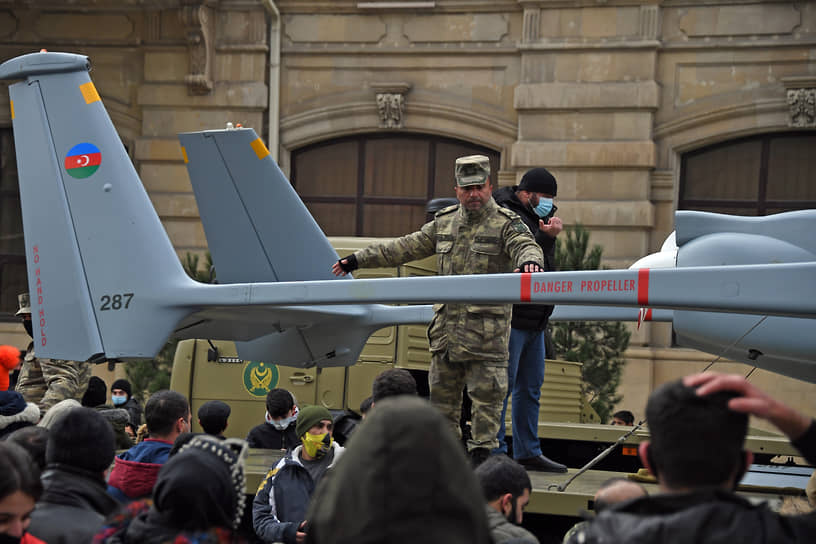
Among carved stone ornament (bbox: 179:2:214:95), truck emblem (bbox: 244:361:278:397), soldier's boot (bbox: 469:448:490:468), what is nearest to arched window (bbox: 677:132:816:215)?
carved stone ornament (bbox: 179:2:214:95)

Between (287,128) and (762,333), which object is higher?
(287,128)

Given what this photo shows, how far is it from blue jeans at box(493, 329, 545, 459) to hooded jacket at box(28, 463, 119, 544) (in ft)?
10.3

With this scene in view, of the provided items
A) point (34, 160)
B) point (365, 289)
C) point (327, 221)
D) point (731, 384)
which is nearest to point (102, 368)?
point (327, 221)

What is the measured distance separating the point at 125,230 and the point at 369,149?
938cm

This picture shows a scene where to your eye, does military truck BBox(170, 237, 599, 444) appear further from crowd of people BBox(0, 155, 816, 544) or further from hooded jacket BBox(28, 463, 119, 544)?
hooded jacket BBox(28, 463, 119, 544)

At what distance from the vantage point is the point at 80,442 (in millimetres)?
2955

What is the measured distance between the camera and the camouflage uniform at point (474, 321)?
16.9ft

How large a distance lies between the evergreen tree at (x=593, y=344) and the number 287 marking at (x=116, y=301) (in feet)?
19.2

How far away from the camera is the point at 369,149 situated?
1473 centimetres

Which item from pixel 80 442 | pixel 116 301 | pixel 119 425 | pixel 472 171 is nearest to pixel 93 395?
pixel 119 425

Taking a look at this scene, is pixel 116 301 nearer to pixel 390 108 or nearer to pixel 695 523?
pixel 695 523

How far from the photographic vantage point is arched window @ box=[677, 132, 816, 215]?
524 inches

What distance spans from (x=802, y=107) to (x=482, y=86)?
4.14 m

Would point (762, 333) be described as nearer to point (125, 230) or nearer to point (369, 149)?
point (125, 230)
